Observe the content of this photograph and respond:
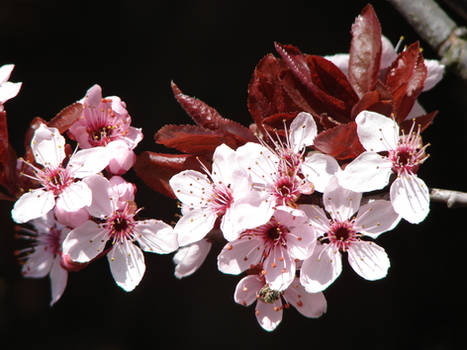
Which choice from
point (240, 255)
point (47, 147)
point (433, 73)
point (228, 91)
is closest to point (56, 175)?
point (47, 147)

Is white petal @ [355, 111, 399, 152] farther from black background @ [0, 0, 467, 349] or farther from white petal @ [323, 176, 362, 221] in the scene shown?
black background @ [0, 0, 467, 349]

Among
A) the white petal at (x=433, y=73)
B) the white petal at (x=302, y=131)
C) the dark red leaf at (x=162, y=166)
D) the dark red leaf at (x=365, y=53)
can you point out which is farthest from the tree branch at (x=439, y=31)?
the dark red leaf at (x=162, y=166)

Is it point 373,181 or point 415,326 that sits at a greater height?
point 373,181

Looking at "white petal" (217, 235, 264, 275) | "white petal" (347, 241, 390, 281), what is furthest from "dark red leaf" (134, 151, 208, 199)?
"white petal" (347, 241, 390, 281)

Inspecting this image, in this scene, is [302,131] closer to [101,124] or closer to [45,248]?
[101,124]

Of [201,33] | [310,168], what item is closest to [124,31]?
[201,33]

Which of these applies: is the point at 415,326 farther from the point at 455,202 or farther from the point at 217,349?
the point at 455,202
